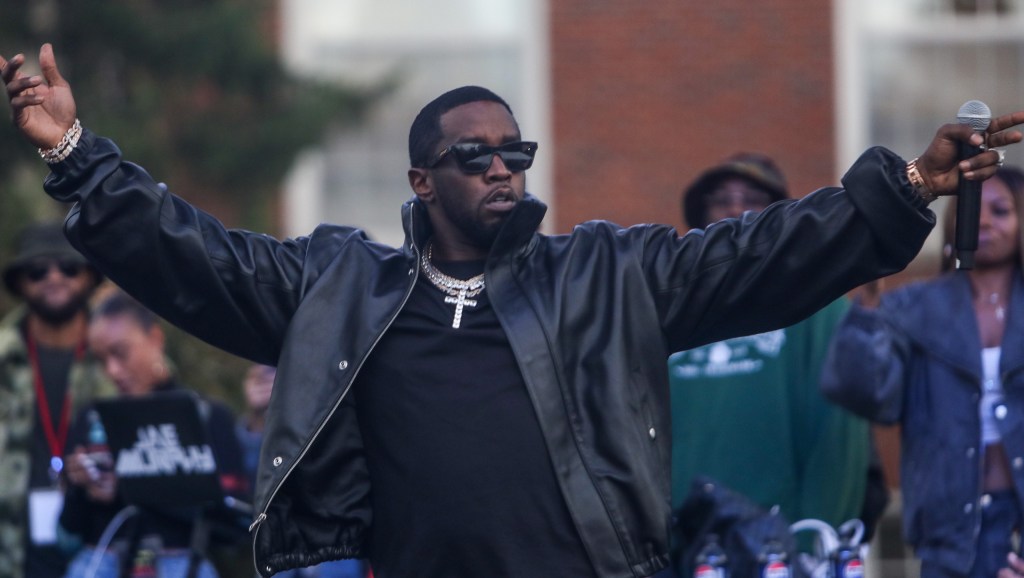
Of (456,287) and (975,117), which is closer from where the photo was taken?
(975,117)

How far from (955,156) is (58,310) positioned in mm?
4336

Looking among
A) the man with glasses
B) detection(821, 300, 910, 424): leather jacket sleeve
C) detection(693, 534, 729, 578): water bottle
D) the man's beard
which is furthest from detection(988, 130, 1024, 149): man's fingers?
the man's beard

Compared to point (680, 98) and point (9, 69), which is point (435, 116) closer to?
point (9, 69)

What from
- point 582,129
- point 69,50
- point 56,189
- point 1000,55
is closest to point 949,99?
point 1000,55

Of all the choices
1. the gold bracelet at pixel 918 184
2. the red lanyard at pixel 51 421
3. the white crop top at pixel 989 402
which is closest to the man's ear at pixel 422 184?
the gold bracelet at pixel 918 184

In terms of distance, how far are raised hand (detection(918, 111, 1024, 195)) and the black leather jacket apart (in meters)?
0.07

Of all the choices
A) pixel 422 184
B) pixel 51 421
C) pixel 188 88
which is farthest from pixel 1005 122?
pixel 188 88

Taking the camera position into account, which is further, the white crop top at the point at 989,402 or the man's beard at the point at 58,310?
the man's beard at the point at 58,310

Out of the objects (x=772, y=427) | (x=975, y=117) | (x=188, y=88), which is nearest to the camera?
(x=975, y=117)

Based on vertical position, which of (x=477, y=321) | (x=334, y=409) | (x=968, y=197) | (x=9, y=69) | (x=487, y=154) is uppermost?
(x=9, y=69)

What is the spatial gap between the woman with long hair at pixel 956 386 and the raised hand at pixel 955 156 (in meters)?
1.42

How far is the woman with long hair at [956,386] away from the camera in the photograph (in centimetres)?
514

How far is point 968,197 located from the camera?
12.3 feet

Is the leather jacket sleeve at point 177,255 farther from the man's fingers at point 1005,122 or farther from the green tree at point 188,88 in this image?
the green tree at point 188,88
